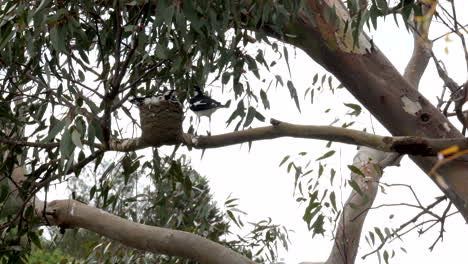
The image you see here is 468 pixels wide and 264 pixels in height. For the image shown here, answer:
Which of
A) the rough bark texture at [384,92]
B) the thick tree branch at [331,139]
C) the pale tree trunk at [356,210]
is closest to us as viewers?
the thick tree branch at [331,139]

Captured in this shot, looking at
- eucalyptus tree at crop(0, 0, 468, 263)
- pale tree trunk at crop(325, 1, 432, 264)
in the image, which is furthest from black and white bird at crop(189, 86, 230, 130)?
pale tree trunk at crop(325, 1, 432, 264)

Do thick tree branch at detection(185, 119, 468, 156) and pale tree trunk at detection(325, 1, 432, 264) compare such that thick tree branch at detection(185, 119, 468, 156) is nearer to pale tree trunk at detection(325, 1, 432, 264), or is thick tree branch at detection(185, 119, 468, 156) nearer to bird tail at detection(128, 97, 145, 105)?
bird tail at detection(128, 97, 145, 105)

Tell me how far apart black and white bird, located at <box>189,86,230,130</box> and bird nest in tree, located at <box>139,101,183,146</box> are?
0.75ft

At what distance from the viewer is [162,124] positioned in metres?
2.12

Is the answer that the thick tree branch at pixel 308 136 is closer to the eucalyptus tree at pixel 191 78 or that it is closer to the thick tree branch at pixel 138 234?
the eucalyptus tree at pixel 191 78

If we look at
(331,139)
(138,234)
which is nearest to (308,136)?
(331,139)

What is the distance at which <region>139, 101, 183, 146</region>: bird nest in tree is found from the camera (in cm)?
212

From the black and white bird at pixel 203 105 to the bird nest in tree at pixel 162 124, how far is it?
0.75 ft

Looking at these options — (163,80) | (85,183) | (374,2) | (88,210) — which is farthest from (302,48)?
(85,183)

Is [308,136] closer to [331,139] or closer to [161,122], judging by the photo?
[331,139]

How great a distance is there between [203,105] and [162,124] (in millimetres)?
340

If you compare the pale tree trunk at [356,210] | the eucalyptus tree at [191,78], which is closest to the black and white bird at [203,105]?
the eucalyptus tree at [191,78]

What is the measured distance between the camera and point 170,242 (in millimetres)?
2480

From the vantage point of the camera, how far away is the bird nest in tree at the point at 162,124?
2.12 metres
